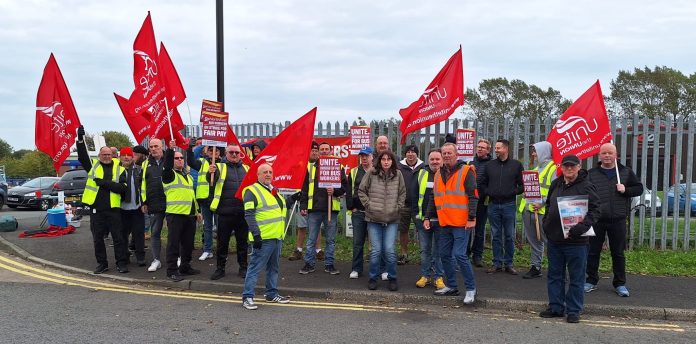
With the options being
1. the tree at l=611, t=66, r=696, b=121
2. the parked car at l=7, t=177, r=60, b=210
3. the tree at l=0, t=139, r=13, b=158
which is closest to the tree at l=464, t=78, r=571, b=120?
the tree at l=611, t=66, r=696, b=121

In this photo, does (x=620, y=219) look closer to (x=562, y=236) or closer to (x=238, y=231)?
(x=562, y=236)

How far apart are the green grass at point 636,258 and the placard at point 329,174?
6.19 ft

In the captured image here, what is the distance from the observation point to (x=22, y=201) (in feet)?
70.1

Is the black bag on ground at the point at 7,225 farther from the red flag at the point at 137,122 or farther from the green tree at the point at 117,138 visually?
the green tree at the point at 117,138

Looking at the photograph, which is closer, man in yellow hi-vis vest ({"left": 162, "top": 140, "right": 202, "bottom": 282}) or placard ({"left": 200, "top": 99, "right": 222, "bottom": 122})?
man in yellow hi-vis vest ({"left": 162, "top": 140, "right": 202, "bottom": 282})

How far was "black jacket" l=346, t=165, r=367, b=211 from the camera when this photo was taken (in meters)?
7.47

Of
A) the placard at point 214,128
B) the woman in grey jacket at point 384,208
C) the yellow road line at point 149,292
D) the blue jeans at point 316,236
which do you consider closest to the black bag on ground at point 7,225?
the yellow road line at point 149,292

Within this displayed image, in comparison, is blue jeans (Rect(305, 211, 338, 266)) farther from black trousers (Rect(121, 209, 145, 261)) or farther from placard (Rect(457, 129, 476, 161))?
black trousers (Rect(121, 209, 145, 261))

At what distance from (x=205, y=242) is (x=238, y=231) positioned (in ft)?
5.85

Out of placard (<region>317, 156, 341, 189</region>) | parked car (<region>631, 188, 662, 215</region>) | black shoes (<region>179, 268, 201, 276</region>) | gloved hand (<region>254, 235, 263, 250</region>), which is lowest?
black shoes (<region>179, 268, 201, 276</region>)

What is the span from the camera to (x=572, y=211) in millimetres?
5527

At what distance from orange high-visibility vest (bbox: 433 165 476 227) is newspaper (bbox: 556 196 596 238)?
1.14 m

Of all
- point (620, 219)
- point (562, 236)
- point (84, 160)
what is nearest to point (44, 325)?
point (84, 160)

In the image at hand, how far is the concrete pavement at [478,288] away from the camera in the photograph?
20.3 ft
